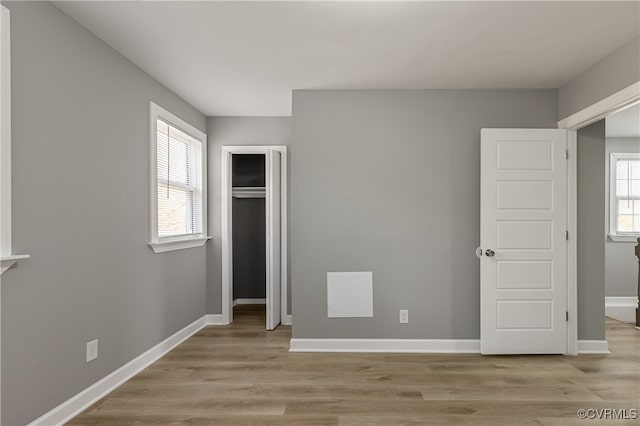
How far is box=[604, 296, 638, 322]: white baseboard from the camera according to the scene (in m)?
5.55

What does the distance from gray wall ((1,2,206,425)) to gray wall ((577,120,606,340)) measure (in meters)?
4.07

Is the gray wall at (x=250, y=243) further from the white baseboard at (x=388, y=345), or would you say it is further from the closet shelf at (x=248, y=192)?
the white baseboard at (x=388, y=345)

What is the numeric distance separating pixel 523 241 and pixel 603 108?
4.29ft

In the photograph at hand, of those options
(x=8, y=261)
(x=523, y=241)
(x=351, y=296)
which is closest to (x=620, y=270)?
(x=523, y=241)

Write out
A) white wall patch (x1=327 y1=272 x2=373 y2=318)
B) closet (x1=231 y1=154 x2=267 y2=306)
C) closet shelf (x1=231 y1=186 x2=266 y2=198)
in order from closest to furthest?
white wall patch (x1=327 y1=272 x2=373 y2=318), closet shelf (x1=231 y1=186 x2=266 y2=198), closet (x1=231 y1=154 x2=267 y2=306)

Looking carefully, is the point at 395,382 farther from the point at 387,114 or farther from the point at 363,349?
the point at 387,114

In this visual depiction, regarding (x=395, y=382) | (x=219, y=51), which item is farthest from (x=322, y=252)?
(x=219, y=51)

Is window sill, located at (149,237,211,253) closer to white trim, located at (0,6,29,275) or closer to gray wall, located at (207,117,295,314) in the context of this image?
gray wall, located at (207,117,295,314)

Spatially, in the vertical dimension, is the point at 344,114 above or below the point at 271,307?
above

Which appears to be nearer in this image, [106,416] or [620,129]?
[106,416]

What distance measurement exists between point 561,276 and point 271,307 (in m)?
3.08

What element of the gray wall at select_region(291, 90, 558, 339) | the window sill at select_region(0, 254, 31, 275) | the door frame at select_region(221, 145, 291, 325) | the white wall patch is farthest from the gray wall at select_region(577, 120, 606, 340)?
the window sill at select_region(0, 254, 31, 275)

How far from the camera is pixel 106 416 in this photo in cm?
264

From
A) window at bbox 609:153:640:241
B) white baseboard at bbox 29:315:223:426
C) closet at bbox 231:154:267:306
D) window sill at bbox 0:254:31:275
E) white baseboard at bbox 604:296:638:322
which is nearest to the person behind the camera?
window sill at bbox 0:254:31:275
